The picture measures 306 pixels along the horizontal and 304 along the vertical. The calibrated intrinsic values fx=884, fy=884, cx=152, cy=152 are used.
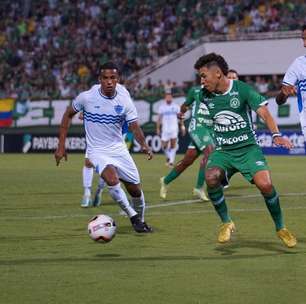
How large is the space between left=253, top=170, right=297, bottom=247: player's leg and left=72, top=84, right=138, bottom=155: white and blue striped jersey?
2.39 metres

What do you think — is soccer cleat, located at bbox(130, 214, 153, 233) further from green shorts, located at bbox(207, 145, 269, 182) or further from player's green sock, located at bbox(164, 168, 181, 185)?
player's green sock, located at bbox(164, 168, 181, 185)

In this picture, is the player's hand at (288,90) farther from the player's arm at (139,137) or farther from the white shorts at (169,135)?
the white shorts at (169,135)

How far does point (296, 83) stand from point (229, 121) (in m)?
1.61

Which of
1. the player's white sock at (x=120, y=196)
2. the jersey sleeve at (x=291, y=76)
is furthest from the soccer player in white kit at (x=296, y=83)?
the player's white sock at (x=120, y=196)

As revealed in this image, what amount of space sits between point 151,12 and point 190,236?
31827 mm

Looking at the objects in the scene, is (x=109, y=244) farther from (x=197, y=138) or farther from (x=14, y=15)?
(x=14, y=15)

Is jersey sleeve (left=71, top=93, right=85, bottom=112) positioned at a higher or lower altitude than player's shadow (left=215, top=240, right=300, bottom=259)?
higher

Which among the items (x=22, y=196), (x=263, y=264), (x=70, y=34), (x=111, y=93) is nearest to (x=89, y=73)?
(x=70, y=34)

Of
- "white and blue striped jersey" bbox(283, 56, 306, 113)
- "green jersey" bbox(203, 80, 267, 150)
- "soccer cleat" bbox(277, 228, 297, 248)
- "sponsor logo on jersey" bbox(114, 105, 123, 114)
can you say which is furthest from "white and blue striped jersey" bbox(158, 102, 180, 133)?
"soccer cleat" bbox(277, 228, 297, 248)

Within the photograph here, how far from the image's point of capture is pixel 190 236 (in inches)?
421

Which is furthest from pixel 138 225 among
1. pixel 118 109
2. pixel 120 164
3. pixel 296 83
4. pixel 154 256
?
pixel 296 83

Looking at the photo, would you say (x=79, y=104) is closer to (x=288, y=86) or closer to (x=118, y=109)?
(x=118, y=109)

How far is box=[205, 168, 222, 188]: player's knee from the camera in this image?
988cm

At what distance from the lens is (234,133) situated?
32.2 feet
